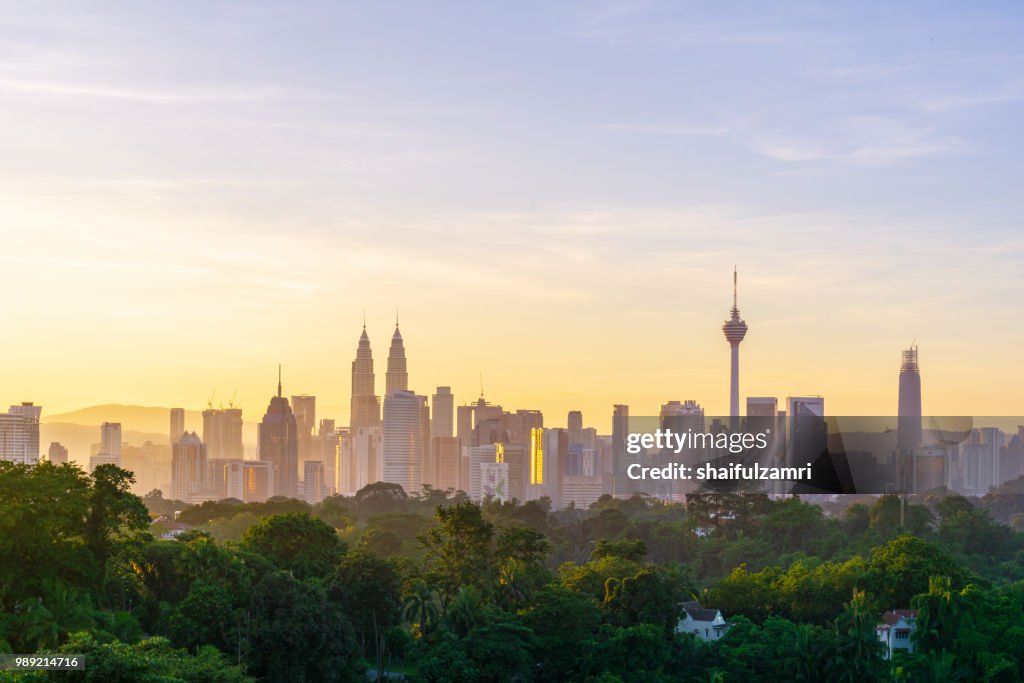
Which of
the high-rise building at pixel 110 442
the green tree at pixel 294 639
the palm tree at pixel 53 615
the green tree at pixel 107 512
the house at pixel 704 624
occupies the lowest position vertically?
the house at pixel 704 624

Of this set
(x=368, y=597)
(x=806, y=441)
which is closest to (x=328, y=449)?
(x=806, y=441)

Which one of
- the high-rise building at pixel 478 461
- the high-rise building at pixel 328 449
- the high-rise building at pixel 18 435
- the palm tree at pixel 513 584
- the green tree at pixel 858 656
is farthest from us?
the high-rise building at pixel 328 449

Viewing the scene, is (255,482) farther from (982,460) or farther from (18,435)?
(982,460)

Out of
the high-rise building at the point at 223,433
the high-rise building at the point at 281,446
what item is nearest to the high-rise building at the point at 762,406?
the high-rise building at the point at 281,446

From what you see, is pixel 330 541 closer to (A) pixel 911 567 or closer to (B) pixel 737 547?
(A) pixel 911 567

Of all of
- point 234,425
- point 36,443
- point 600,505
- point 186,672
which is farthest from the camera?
point 234,425

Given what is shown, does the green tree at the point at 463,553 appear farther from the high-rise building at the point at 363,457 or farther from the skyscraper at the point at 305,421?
the skyscraper at the point at 305,421

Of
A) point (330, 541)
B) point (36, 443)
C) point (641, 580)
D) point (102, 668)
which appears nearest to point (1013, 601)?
point (641, 580)
